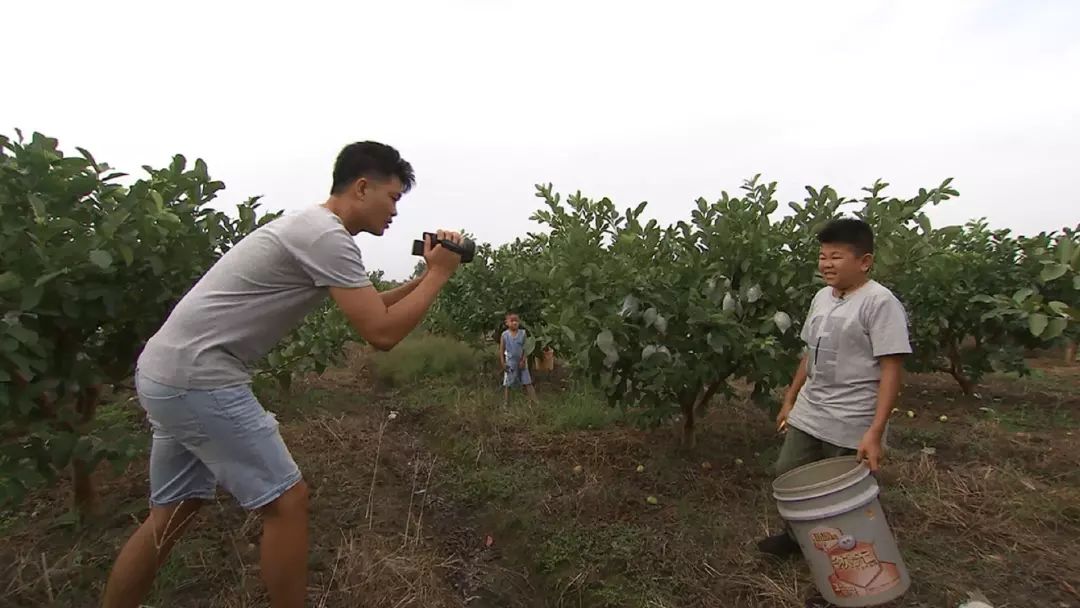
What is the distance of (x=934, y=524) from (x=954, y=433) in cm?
224

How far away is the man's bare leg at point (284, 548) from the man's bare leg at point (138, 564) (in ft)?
1.39

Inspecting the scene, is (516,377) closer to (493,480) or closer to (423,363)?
(423,363)

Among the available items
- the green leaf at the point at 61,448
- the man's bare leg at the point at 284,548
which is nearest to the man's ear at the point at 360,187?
the man's bare leg at the point at 284,548

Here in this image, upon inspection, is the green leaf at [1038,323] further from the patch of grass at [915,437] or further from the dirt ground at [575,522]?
the patch of grass at [915,437]

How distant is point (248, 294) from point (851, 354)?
2.12 metres

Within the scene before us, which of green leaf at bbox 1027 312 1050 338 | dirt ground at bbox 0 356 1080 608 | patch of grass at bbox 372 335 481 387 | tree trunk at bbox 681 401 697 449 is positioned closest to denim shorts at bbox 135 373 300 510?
dirt ground at bbox 0 356 1080 608

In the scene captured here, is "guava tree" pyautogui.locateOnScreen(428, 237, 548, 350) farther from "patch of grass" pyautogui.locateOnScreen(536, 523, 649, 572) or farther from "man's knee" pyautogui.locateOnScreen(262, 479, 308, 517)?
"man's knee" pyautogui.locateOnScreen(262, 479, 308, 517)

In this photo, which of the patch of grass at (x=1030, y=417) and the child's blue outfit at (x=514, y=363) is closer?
the patch of grass at (x=1030, y=417)

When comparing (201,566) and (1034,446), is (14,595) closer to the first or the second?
(201,566)

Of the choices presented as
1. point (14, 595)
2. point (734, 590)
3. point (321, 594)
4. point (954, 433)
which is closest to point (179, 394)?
point (321, 594)

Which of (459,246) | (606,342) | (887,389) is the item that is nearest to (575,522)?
(606,342)

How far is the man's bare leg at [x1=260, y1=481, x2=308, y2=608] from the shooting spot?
172 centimetres

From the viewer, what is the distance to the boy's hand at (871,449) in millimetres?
2057

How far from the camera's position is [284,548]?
67.8 inches
